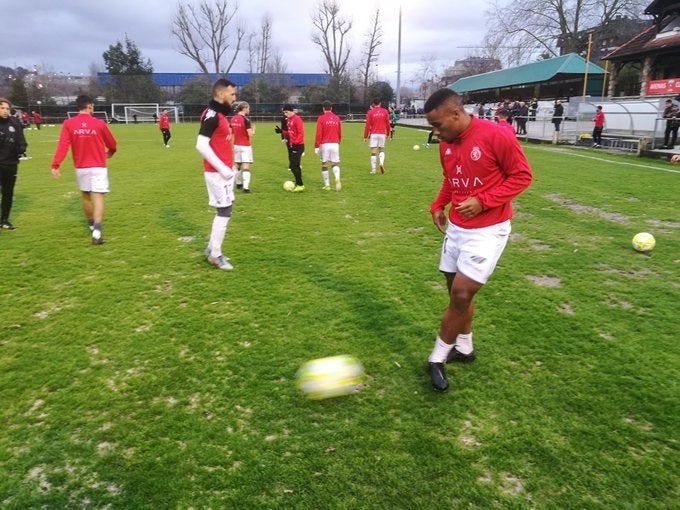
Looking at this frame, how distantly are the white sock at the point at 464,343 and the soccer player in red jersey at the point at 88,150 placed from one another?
5.66 meters

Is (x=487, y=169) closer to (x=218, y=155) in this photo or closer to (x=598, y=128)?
(x=218, y=155)

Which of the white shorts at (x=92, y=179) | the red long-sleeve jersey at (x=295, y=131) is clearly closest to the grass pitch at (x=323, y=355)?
the white shorts at (x=92, y=179)

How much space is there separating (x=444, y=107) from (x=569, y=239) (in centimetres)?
504

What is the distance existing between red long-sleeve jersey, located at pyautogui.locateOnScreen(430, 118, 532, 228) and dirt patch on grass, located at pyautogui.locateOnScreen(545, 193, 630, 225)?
6.21 meters

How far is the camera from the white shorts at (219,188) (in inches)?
228

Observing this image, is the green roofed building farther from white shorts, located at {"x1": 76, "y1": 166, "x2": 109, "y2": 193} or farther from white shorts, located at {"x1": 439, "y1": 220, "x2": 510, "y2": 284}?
white shorts, located at {"x1": 439, "y1": 220, "x2": 510, "y2": 284}

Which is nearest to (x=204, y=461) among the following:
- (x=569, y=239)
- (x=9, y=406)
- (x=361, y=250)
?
(x=9, y=406)

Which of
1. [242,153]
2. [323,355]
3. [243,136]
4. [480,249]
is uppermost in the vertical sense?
[243,136]

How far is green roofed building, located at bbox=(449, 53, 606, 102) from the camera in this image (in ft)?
121

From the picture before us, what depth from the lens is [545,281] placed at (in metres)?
5.45

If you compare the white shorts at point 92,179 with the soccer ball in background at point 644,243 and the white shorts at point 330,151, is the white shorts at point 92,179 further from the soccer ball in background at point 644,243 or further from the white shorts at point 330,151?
the soccer ball in background at point 644,243

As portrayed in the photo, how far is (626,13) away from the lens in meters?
46.3

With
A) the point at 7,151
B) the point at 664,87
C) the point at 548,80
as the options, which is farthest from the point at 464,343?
the point at 548,80

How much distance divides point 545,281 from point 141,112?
59.6m
